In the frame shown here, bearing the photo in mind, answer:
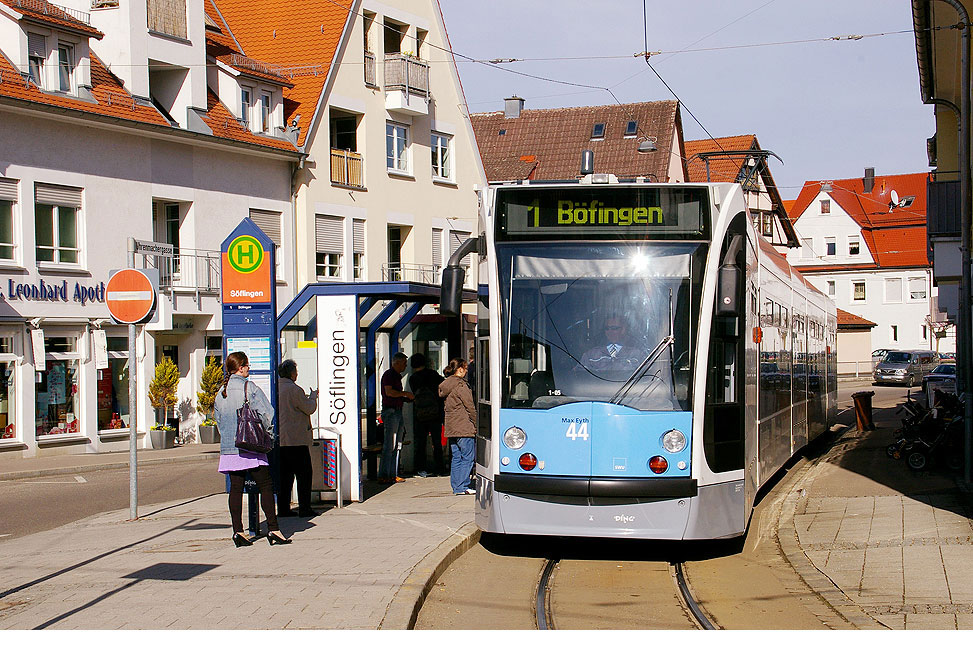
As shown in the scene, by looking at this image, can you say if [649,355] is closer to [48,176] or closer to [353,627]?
[353,627]

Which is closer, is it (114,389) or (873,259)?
(114,389)

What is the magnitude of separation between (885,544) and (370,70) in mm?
28696

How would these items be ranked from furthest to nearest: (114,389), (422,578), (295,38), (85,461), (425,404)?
(295,38), (114,389), (85,461), (425,404), (422,578)

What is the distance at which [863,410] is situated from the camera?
2914 cm

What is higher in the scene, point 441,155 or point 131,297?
point 441,155

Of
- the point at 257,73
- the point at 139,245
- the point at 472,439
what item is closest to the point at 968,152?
the point at 472,439

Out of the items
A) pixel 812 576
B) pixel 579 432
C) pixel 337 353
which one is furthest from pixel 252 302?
pixel 812 576

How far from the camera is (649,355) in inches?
397

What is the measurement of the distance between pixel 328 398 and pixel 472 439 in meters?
2.10

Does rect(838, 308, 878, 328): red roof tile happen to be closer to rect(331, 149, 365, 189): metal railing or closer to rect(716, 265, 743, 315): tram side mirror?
rect(331, 149, 365, 189): metal railing

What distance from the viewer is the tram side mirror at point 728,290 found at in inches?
396

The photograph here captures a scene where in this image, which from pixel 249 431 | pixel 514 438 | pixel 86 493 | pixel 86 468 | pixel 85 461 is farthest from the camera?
pixel 85 461

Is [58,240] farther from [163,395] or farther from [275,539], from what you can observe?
[275,539]

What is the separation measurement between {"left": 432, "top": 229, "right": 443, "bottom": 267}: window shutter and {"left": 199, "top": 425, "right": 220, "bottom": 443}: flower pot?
12.4 m
